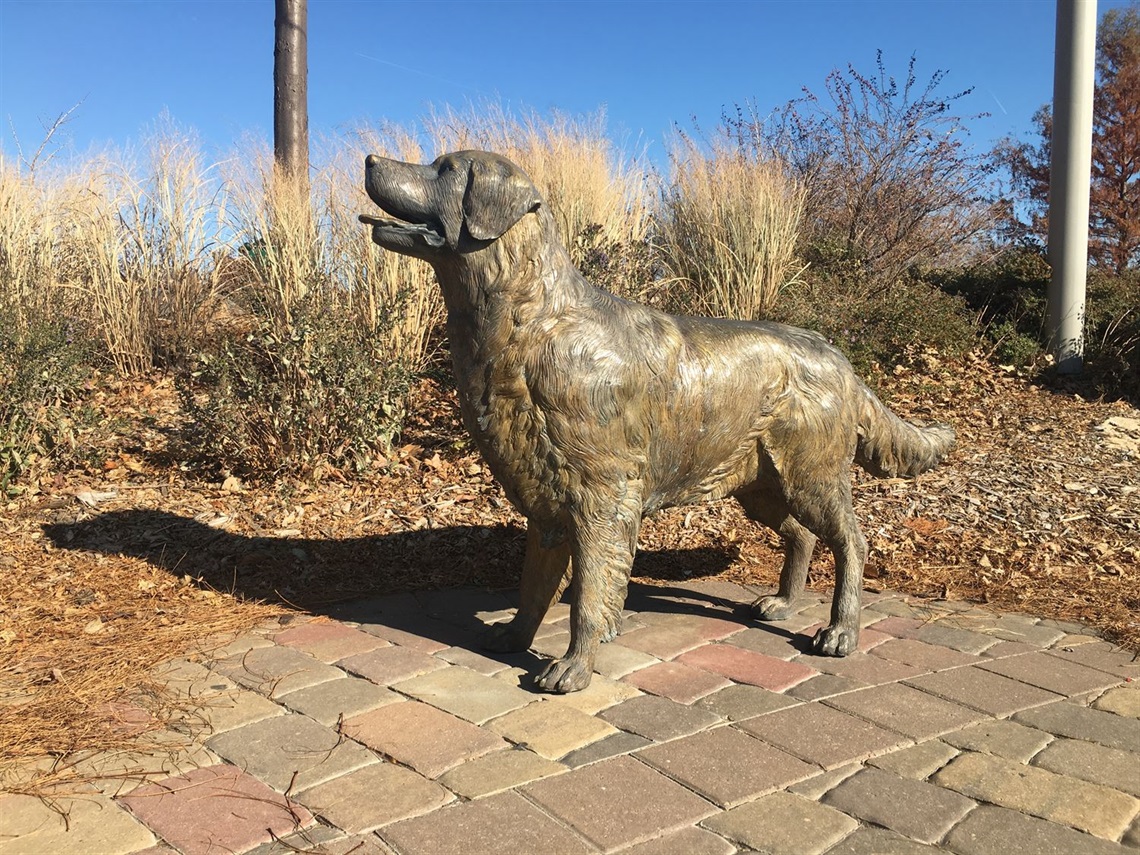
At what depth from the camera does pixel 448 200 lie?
104 inches

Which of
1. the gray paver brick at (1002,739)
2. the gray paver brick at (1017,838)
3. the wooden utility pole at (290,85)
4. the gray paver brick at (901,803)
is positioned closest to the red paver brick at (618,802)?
the gray paver brick at (901,803)

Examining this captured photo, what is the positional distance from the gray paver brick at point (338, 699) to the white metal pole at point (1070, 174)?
23.9ft

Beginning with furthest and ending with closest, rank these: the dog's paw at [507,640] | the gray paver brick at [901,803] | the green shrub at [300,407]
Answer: the green shrub at [300,407]
the dog's paw at [507,640]
the gray paver brick at [901,803]

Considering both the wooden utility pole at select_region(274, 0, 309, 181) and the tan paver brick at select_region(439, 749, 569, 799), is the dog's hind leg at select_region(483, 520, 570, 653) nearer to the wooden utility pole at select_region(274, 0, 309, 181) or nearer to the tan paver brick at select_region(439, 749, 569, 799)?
the tan paver brick at select_region(439, 749, 569, 799)

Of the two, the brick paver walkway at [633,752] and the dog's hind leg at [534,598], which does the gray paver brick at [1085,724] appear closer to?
the brick paver walkway at [633,752]

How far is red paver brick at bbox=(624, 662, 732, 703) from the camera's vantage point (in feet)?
9.21

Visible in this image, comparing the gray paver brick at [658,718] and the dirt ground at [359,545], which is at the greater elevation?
the dirt ground at [359,545]

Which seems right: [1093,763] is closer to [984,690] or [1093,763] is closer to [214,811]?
[984,690]

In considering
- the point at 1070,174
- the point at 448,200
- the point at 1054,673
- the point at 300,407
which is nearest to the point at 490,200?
the point at 448,200

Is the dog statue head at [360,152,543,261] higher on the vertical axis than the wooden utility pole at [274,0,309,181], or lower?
lower

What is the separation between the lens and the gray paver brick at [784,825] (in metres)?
1.97

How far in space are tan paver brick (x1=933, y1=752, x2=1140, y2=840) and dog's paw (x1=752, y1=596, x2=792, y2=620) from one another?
124 centimetres

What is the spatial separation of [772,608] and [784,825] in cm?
159

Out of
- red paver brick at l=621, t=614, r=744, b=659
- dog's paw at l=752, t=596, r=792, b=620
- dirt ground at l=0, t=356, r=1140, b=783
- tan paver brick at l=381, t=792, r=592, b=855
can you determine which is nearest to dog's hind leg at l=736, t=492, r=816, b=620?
dog's paw at l=752, t=596, r=792, b=620
